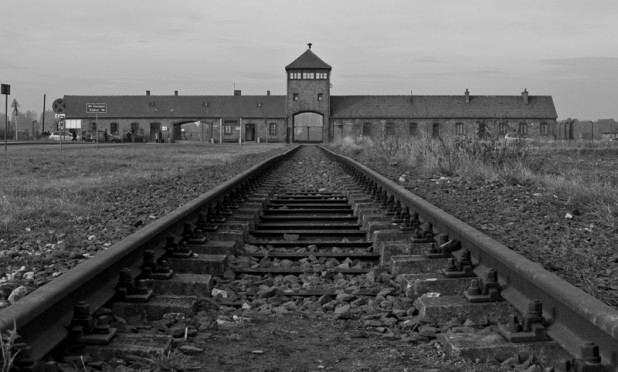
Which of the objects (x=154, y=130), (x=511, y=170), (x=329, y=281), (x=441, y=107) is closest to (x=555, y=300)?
(x=329, y=281)

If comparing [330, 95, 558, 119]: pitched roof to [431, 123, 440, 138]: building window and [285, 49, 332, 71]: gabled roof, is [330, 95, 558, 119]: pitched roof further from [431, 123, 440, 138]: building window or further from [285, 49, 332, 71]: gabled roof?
[285, 49, 332, 71]: gabled roof

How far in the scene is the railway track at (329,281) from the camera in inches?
110

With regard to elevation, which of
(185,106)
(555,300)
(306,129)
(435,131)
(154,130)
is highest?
(185,106)

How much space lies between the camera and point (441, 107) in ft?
285

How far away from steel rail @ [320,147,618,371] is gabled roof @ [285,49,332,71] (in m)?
80.2

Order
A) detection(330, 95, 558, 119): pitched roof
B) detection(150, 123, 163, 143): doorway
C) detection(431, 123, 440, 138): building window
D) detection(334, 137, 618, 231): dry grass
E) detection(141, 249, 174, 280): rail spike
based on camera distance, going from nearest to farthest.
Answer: detection(141, 249, 174, 280): rail spike < detection(334, 137, 618, 231): dry grass < detection(431, 123, 440, 138): building window < detection(330, 95, 558, 119): pitched roof < detection(150, 123, 163, 143): doorway

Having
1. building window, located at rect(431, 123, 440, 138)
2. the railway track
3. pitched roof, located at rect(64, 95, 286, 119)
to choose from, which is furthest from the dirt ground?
pitched roof, located at rect(64, 95, 286, 119)

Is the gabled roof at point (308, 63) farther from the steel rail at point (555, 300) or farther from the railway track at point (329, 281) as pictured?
the steel rail at point (555, 300)

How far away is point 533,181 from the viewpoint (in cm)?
1134

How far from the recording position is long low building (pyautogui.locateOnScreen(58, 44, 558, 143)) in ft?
274

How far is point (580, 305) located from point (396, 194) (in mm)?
5066

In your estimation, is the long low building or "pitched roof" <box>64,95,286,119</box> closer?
the long low building

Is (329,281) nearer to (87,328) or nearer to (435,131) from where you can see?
(87,328)

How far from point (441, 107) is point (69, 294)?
8614 centimetres
